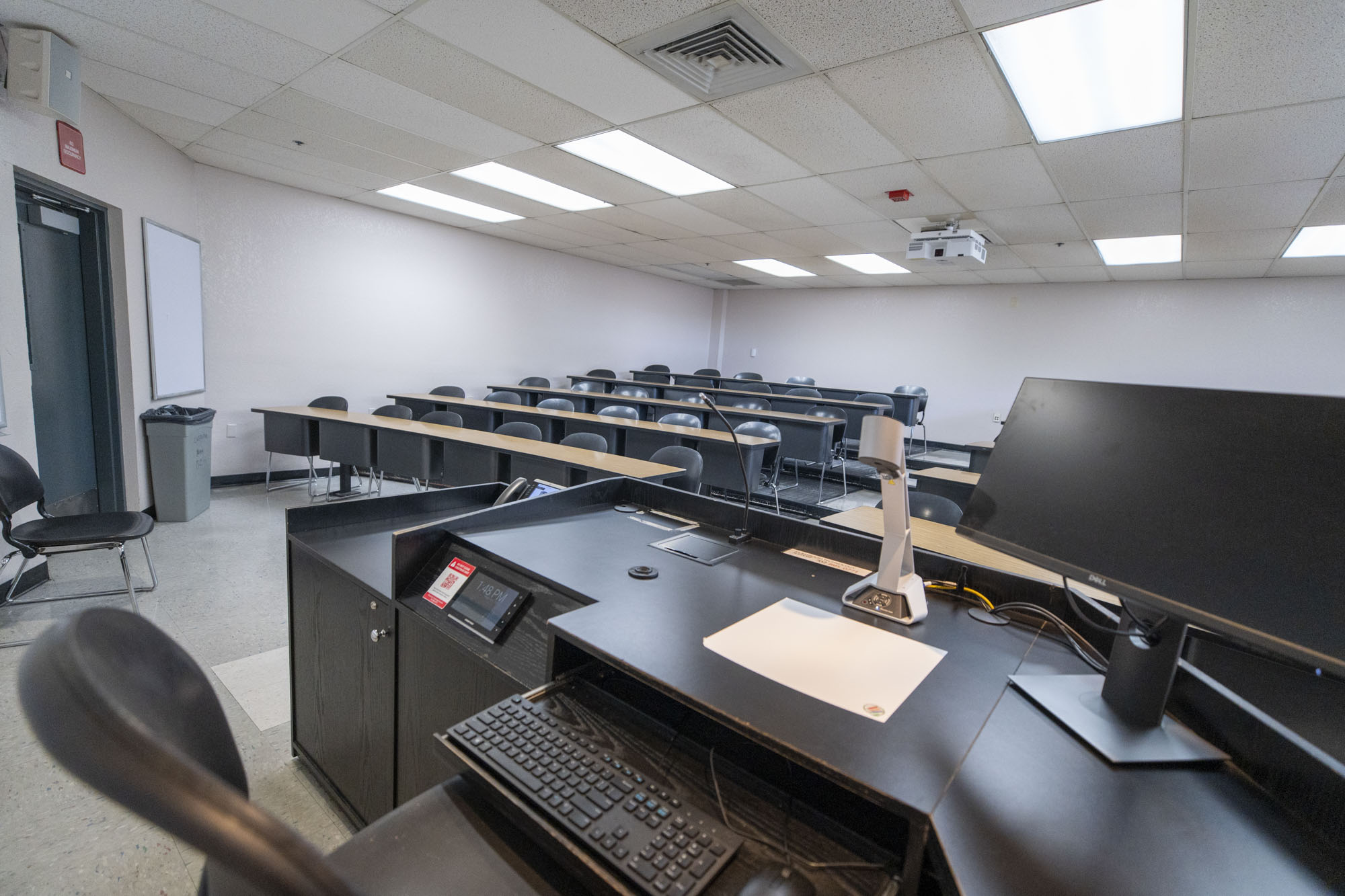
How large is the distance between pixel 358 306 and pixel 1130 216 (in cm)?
671

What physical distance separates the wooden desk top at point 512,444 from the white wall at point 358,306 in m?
0.65

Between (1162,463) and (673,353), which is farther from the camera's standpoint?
(673,353)

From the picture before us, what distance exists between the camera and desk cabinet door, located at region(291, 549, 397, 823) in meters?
1.51

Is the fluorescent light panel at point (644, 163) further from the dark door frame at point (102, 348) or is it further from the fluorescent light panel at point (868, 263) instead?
the dark door frame at point (102, 348)

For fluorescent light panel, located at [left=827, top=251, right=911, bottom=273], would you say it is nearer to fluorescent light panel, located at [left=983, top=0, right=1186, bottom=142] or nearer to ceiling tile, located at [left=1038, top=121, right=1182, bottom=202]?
ceiling tile, located at [left=1038, top=121, right=1182, bottom=202]

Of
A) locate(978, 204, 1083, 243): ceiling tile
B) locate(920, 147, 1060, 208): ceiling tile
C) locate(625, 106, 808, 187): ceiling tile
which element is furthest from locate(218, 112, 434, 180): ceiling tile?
locate(978, 204, 1083, 243): ceiling tile

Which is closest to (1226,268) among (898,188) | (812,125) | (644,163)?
(898,188)

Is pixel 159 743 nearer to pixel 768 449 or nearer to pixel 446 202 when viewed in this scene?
pixel 768 449

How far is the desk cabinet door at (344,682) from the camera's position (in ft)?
4.94

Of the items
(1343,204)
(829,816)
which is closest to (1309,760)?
(829,816)

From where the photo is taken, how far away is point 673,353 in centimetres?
1052

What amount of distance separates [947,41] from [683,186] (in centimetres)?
246

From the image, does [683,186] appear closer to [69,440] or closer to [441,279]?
[441,279]

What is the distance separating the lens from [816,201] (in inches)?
181
